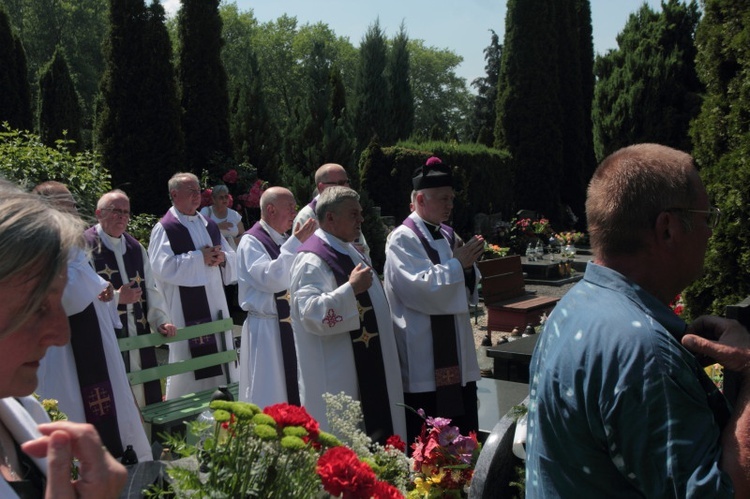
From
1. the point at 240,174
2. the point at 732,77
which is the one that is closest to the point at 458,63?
the point at 240,174

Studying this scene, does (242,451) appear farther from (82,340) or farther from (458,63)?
(458,63)

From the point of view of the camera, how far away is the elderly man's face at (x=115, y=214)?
5980 mm

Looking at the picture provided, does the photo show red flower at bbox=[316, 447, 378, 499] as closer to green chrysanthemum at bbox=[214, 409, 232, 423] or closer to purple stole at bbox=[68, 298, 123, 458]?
green chrysanthemum at bbox=[214, 409, 232, 423]

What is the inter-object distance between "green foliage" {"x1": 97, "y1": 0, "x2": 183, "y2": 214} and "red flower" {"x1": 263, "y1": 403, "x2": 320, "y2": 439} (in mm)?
12927

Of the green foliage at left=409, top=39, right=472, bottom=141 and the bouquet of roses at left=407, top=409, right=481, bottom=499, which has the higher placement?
the green foliage at left=409, top=39, right=472, bottom=141

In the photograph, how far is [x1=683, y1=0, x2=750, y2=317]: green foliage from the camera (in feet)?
16.2

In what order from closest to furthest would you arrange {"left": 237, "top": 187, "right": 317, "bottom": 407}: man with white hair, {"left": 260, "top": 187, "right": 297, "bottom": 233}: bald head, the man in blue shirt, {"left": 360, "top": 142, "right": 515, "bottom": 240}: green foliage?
the man in blue shirt, {"left": 237, "top": 187, "right": 317, "bottom": 407}: man with white hair, {"left": 260, "top": 187, "right": 297, "bottom": 233}: bald head, {"left": 360, "top": 142, "right": 515, "bottom": 240}: green foliage

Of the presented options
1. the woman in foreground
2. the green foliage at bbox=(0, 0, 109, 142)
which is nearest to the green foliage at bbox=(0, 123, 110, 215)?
the woman in foreground

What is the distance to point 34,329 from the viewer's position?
1.34 meters

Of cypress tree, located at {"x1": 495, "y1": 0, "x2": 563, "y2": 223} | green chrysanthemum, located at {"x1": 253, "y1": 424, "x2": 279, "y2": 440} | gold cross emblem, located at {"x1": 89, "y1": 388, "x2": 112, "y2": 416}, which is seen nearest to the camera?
green chrysanthemum, located at {"x1": 253, "y1": 424, "x2": 279, "y2": 440}

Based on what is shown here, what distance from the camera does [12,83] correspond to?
2091 cm

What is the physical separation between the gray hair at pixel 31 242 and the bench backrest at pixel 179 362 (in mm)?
4185

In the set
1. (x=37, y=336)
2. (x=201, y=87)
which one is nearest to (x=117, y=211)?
(x=37, y=336)

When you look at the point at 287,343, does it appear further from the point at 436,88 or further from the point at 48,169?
the point at 436,88
